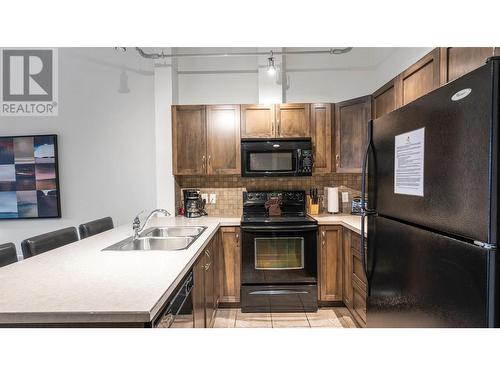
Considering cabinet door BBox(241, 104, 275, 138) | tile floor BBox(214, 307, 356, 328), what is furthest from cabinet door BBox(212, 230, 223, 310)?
cabinet door BBox(241, 104, 275, 138)

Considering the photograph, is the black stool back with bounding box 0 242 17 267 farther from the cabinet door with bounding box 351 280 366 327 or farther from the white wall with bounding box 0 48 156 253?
the cabinet door with bounding box 351 280 366 327

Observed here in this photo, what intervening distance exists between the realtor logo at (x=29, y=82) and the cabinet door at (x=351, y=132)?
3231mm

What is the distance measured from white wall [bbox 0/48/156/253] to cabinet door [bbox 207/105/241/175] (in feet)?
2.50

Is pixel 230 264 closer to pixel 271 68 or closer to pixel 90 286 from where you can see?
pixel 90 286

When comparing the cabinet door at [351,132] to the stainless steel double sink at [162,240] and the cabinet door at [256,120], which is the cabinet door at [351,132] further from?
the stainless steel double sink at [162,240]

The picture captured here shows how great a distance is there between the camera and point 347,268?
2602 millimetres

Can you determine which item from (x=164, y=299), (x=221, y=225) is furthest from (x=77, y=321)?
(x=221, y=225)

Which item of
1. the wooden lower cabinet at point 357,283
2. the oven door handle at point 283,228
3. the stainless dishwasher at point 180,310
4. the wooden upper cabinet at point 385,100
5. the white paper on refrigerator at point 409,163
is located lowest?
the wooden lower cabinet at point 357,283

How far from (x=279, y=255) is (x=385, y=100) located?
5.56ft

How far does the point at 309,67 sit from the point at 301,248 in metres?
2.15

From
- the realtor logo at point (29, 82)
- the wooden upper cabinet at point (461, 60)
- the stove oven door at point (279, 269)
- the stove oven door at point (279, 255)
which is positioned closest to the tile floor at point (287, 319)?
the stove oven door at point (279, 269)

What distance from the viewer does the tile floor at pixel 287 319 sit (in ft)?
8.04

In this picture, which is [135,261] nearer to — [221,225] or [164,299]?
[164,299]
